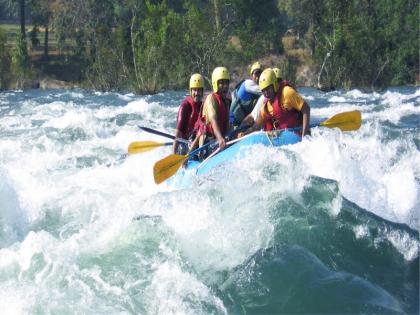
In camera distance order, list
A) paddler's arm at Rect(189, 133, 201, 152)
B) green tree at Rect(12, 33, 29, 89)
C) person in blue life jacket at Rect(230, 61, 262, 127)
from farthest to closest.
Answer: green tree at Rect(12, 33, 29, 89), person in blue life jacket at Rect(230, 61, 262, 127), paddler's arm at Rect(189, 133, 201, 152)

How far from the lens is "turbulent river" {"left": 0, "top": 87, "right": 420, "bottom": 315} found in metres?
4.26

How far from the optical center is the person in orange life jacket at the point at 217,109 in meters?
7.50

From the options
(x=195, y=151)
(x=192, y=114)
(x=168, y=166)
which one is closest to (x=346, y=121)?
(x=195, y=151)

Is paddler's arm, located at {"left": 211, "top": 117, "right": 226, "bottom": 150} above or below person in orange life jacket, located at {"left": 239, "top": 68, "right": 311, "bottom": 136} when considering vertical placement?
below

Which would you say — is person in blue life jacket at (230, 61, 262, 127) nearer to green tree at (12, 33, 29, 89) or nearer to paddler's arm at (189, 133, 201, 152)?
paddler's arm at (189, 133, 201, 152)

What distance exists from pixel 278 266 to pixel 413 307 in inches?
38.5

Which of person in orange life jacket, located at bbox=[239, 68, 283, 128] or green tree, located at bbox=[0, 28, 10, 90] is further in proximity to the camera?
green tree, located at bbox=[0, 28, 10, 90]

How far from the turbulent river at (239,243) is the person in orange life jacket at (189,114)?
1355mm

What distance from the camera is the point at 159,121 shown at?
1703 cm

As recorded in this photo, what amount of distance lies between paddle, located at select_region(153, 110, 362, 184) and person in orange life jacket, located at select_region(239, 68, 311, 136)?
0.38 m

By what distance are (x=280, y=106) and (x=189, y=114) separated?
63.9 inches

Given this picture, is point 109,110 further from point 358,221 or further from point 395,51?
point 395,51

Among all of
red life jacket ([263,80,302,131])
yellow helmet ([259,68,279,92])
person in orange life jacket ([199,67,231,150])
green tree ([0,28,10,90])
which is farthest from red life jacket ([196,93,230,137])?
green tree ([0,28,10,90])

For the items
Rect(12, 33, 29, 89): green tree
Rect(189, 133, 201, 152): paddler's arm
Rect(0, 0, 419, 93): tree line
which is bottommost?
Rect(12, 33, 29, 89): green tree
